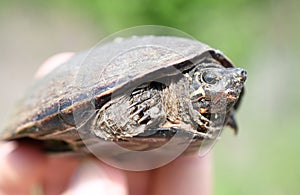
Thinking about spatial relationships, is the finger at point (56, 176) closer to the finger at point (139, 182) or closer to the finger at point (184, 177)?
the finger at point (139, 182)

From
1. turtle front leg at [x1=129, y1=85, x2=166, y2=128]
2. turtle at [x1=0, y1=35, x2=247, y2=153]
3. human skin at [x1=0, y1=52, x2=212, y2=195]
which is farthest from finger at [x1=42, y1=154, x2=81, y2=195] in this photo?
turtle front leg at [x1=129, y1=85, x2=166, y2=128]

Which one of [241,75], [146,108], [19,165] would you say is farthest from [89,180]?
[241,75]

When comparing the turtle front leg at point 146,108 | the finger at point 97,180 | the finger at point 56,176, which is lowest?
the finger at point 56,176

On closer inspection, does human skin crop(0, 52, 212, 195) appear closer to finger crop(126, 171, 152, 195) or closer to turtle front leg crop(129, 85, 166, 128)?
finger crop(126, 171, 152, 195)

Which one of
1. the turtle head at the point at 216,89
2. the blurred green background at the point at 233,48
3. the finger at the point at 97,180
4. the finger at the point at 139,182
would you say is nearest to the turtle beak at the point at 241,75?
the turtle head at the point at 216,89

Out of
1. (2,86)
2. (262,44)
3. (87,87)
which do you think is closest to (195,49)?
(87,87)

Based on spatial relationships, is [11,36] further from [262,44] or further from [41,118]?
[41,118]

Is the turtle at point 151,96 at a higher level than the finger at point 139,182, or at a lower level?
higher
